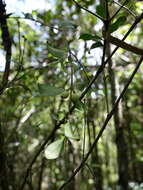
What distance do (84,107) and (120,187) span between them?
1.38m

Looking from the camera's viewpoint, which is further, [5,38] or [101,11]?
[5,38]

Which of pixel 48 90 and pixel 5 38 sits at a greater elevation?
pixel 5 38

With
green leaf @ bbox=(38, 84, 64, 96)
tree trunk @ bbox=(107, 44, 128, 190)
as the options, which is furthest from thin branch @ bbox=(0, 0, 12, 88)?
tree trunk @ bbox=(107, 44, 128, 190)

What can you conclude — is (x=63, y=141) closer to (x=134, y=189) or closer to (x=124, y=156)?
(x=124, y=156)

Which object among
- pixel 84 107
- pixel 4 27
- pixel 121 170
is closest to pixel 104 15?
pixel 84 107

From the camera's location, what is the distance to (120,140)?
1739 millimetres

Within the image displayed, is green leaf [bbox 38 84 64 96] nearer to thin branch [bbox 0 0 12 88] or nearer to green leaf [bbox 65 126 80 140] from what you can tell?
green leaf [bbox 65 126 80 140]

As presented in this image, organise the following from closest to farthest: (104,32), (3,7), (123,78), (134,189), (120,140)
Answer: (104,32)
(3,7)
(120,140)
(134,189)
(123,78)

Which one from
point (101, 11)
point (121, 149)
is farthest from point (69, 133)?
point (121, 149)

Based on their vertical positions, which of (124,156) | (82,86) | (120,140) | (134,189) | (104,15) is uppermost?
(104,15)

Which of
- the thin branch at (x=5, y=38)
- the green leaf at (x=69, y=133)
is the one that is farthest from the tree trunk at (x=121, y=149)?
the green leaf at (x=69, y=133)

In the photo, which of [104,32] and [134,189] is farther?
[134,189]

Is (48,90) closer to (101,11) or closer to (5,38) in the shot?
(101,11)

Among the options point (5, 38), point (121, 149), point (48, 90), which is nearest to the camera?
point (48, 90)
